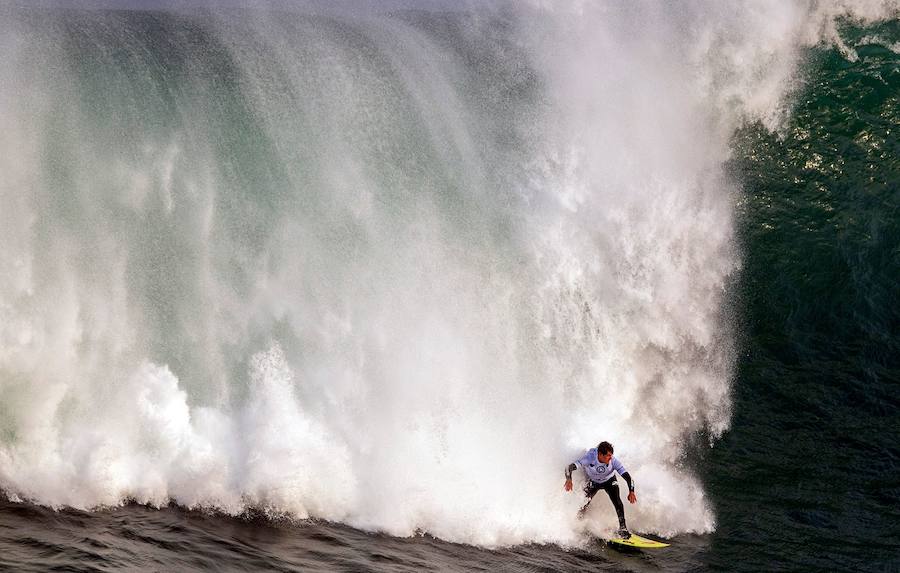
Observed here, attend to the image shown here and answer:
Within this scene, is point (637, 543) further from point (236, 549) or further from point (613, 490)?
point (236, 549)

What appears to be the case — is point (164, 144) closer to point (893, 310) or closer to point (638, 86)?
point (638, 86)

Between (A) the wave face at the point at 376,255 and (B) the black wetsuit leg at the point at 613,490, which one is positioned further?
(B) the black wetsuit leg at the point at 613,490

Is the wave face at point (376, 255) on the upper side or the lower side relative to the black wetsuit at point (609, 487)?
upper

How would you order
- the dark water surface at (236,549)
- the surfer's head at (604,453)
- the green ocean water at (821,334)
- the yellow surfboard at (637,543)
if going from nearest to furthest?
the dark water surface at (236,549) → the yellow surfboard at (637,543) → the surfer's head at (604,453) → the green ocean water at (821,334)

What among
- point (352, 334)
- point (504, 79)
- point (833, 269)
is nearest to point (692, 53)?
point (504, 79)

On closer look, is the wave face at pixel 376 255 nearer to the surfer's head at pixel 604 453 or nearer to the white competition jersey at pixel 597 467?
the white competition jersey at pixel 597 467

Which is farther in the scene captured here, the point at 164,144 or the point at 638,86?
the point at 638,86

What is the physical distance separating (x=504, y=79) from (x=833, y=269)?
575 centimetres

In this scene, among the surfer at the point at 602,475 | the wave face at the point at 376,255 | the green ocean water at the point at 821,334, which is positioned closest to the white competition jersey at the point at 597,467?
the surfer at the point at 602,475

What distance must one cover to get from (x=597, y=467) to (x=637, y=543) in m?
0.96

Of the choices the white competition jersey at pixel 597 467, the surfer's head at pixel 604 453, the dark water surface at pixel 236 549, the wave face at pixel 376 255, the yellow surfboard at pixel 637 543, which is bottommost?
the dark water surface at pixel 236 549

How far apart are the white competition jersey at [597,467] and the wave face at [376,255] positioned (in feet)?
1.70

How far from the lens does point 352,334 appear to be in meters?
12.4

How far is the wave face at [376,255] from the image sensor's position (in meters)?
11.2
